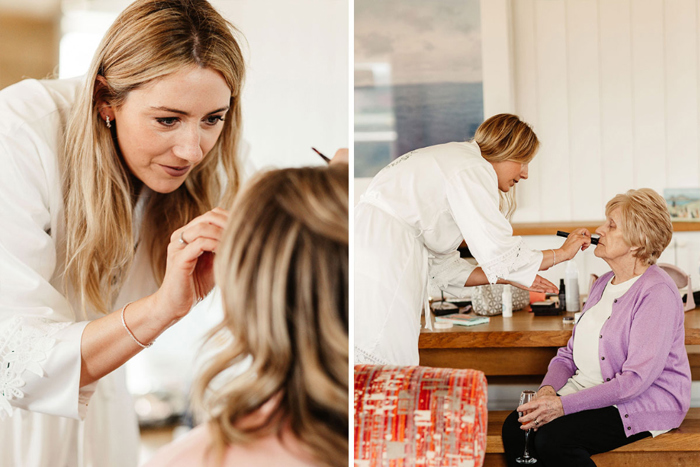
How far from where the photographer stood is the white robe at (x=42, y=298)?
0.96 meters

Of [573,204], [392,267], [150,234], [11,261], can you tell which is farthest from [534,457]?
[573,204]

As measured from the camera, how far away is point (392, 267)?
175cm

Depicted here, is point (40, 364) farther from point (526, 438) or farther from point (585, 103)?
point (585, 103)

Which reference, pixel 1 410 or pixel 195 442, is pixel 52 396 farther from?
pixel 195 442

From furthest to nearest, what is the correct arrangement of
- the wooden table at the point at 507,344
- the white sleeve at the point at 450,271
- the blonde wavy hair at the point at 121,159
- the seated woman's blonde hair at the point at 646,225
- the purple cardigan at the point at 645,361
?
the wooden table at the point at 507,344 < the white sleeve at the point at 450,271 < the seated woman's blonde hair at the point at 646,225 < the purple cardigan at the point at 645,361 < the blonde wavy hair at the point at 121,159

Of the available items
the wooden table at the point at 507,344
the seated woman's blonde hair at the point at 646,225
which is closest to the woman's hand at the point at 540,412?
the wooden table at the point at 507,344

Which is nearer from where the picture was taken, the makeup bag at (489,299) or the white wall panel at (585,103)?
the makeup bag at (489,299)

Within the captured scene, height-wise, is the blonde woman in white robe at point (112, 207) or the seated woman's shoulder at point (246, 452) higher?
the blonde woman in white robe at point (112, 207)

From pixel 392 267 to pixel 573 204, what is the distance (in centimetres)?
233

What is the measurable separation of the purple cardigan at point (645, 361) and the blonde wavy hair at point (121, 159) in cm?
147

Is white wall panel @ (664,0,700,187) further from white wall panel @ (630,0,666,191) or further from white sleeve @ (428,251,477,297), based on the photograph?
white sleeve @ (428,251,477,297)

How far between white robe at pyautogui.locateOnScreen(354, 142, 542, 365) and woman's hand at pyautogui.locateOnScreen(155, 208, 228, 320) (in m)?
0.81

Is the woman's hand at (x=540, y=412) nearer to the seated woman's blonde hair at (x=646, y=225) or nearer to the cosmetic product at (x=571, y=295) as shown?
the seated woman's blonde hair at (x=646, y=225)

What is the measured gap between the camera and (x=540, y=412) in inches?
76.3
